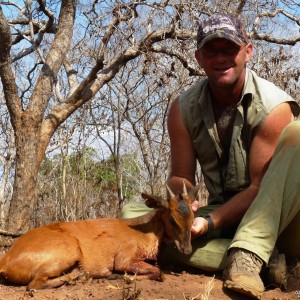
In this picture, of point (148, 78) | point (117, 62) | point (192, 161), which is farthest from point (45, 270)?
point (148, 78)

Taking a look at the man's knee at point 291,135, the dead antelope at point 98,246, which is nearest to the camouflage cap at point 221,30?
the man's knee at point 291,135

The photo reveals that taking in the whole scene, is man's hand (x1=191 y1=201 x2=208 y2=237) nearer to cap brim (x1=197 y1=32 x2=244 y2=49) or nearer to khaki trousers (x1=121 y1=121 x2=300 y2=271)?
khaki trousers (x1=121 y1=121 x2=300 y2=271)

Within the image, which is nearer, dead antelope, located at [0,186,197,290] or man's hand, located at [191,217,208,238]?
dead antelope, located at [0,186,197,290]

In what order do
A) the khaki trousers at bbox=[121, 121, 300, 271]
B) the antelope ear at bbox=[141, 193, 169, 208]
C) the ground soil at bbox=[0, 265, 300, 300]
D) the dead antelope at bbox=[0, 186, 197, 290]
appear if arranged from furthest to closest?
the antelope ear at bbox=[141, 193, 169, 208]
the dead antelope at bbox=[0, 186, 197, 290]
the khaki trousers at bbox=[121, 121, 300, 271]
the ground soil at bbox=[0, 265, 300, 300]

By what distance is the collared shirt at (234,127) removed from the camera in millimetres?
4488

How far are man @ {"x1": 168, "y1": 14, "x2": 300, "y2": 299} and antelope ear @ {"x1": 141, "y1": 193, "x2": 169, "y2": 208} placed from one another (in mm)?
349

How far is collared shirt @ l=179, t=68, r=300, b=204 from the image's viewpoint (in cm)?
449

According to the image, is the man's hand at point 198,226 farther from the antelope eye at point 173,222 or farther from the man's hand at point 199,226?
the antelope eye at point 173,222

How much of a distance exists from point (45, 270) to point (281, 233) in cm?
190

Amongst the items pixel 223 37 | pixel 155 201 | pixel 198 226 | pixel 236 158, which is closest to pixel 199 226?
pixel 198 226

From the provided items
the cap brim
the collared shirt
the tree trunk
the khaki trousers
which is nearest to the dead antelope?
the collared shirt

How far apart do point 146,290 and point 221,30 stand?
2108 mm

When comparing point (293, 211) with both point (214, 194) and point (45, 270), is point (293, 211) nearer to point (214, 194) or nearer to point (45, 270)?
point (214, 194)

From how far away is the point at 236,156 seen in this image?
4.57m
